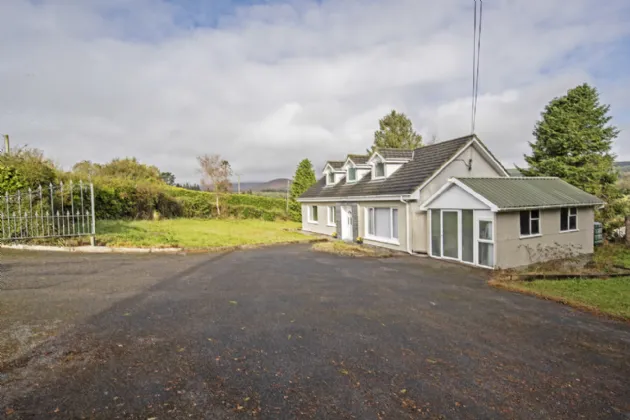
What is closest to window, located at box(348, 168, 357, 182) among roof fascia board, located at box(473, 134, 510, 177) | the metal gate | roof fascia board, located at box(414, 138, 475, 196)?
roof fascia board, located at box(414, 138, 475, 196)

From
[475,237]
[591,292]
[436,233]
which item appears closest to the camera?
[591,292]

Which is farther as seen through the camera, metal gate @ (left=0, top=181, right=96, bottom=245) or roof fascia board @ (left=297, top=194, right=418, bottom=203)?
roof fascia board @ (left=297, top=194, right=418, bottom=203)

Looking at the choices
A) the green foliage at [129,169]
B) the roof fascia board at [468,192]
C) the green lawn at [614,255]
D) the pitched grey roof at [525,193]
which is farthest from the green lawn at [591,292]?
the green foliage at [129,169]

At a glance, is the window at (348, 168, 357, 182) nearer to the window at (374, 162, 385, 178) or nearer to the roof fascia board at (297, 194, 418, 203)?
the roof fascia board at (297, 194, 418, 203)

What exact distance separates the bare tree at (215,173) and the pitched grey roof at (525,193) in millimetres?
29472

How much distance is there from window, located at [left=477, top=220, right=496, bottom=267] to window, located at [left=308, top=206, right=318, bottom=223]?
16.6m

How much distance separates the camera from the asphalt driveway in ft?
13.0

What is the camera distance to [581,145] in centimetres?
2345

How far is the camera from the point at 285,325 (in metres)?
6.58

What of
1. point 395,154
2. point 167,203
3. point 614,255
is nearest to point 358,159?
point 395,154

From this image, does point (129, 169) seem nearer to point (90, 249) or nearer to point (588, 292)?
point (90, 249)

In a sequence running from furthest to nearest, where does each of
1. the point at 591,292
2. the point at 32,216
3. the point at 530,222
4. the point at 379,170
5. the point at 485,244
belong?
1. the point at 379,170
2. the point at 32,216
3. the point at 530,222
4. the point at 485,244
5. the point at 591,292

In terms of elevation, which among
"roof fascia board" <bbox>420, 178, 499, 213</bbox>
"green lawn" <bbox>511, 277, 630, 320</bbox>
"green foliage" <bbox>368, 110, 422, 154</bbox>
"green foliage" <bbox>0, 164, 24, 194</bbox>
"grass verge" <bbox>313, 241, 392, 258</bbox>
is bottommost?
"green lawn" <bbox>511, 277, 630, 320</bbox>

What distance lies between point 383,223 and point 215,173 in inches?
971
